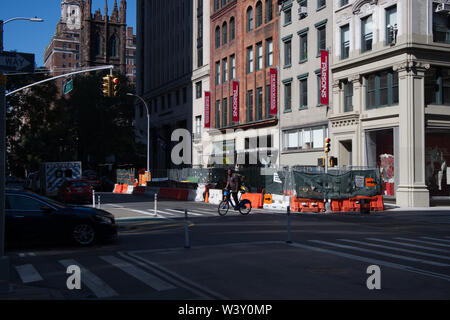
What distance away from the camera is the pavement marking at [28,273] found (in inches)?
351

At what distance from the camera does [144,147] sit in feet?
251

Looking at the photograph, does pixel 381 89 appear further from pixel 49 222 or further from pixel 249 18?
pixel 49 222

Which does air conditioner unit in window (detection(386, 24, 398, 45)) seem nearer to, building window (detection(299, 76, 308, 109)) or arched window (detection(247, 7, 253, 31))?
building window (detection(299, 76, 308, 109))

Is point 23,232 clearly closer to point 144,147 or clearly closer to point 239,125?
point 239,125

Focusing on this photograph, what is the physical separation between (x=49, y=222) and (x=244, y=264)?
211 inches

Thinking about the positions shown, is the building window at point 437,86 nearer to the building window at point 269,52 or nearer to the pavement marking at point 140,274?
the building window at point 269,52

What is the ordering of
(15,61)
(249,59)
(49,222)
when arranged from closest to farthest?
(15,61) → (49,222) → (249,59)

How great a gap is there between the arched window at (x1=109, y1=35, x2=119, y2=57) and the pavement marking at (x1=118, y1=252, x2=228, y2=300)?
137073 millimetres

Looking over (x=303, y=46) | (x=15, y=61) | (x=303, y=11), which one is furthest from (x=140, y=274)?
(x=303, y=11)

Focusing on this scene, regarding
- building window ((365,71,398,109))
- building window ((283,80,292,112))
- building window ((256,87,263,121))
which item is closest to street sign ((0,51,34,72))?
building window ((365,71,398,109))

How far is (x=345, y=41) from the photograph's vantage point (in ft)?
111

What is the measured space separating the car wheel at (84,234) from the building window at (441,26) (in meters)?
23.9

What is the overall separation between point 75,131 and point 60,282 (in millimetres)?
65567

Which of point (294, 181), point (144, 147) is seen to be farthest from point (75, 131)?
point (294, 181)
